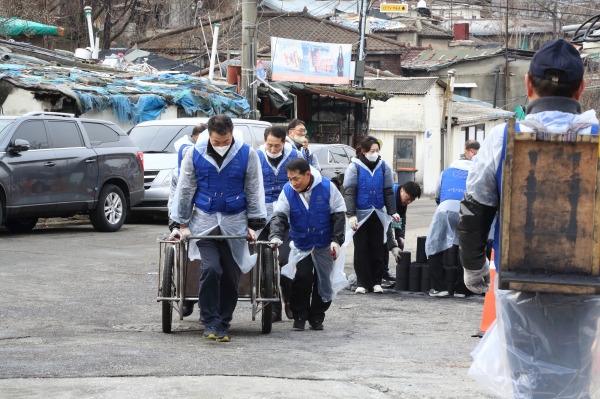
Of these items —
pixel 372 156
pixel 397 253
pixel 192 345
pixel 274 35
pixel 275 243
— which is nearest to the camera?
pixel 192 345

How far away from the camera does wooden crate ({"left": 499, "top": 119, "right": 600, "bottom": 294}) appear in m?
3.91

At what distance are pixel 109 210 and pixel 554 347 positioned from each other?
517 inches

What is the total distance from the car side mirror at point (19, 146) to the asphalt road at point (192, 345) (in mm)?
2153

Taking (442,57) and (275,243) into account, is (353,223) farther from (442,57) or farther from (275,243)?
(442,57)

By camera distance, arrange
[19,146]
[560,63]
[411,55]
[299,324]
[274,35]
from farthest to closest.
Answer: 1. [411,55]
2. [274,35]
3. [19,146]
4. [299,324]
5. [560,63]

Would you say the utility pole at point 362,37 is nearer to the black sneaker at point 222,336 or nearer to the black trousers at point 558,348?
the black sneaker at point 222,336

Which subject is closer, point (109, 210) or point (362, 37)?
point (109, 210)

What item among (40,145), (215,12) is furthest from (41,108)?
(215,12)

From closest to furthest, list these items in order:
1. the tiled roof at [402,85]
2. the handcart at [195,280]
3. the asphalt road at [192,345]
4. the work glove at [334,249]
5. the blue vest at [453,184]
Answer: the asphalt road at [192,345] → the handcart at [195,280] → the work glove at [334,249] → the blue vest at [453,184] → the tiled roof at [402,85]

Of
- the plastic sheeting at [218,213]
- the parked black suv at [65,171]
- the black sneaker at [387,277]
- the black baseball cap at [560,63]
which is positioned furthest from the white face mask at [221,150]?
the parked black suv at [65,171]

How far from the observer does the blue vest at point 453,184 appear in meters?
11.4

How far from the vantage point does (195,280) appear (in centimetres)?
807

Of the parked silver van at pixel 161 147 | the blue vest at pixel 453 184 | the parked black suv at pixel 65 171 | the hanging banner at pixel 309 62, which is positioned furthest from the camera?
the hanging banner at pixel 309 62

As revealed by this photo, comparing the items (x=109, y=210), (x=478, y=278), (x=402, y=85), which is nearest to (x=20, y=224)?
(x=109, y=210)
